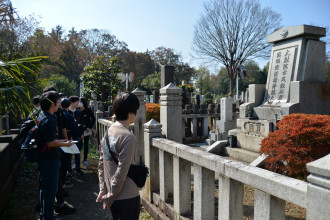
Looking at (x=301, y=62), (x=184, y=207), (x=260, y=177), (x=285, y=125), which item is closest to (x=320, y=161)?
(x=260, y=177)

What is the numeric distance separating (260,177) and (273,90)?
285 inches

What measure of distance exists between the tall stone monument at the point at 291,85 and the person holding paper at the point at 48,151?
206 inches

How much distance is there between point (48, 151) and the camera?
9.91 feet

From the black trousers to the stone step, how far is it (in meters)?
4.89

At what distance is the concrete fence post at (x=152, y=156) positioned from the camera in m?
3.62

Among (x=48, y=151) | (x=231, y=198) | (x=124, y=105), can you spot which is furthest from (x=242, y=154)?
(x=124, y=105)

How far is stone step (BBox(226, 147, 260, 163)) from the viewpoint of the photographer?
641 centimetres

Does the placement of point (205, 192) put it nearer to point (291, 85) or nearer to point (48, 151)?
point (48, 151)

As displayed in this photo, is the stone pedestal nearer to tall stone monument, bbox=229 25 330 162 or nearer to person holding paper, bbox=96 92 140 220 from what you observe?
person holding paper, bbox=96 92 140 220

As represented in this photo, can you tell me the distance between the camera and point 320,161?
50.5 inches

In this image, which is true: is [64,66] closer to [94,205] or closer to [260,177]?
[94,205]

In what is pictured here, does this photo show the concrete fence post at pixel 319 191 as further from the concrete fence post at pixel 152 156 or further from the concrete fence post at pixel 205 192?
the concrete fence post at pixel 152 156

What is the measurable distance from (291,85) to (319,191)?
697 cm

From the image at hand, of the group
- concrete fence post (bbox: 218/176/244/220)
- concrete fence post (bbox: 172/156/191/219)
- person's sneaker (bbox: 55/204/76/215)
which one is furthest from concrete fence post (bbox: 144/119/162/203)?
concrete fence post (bbox: 218/176/244/220)
